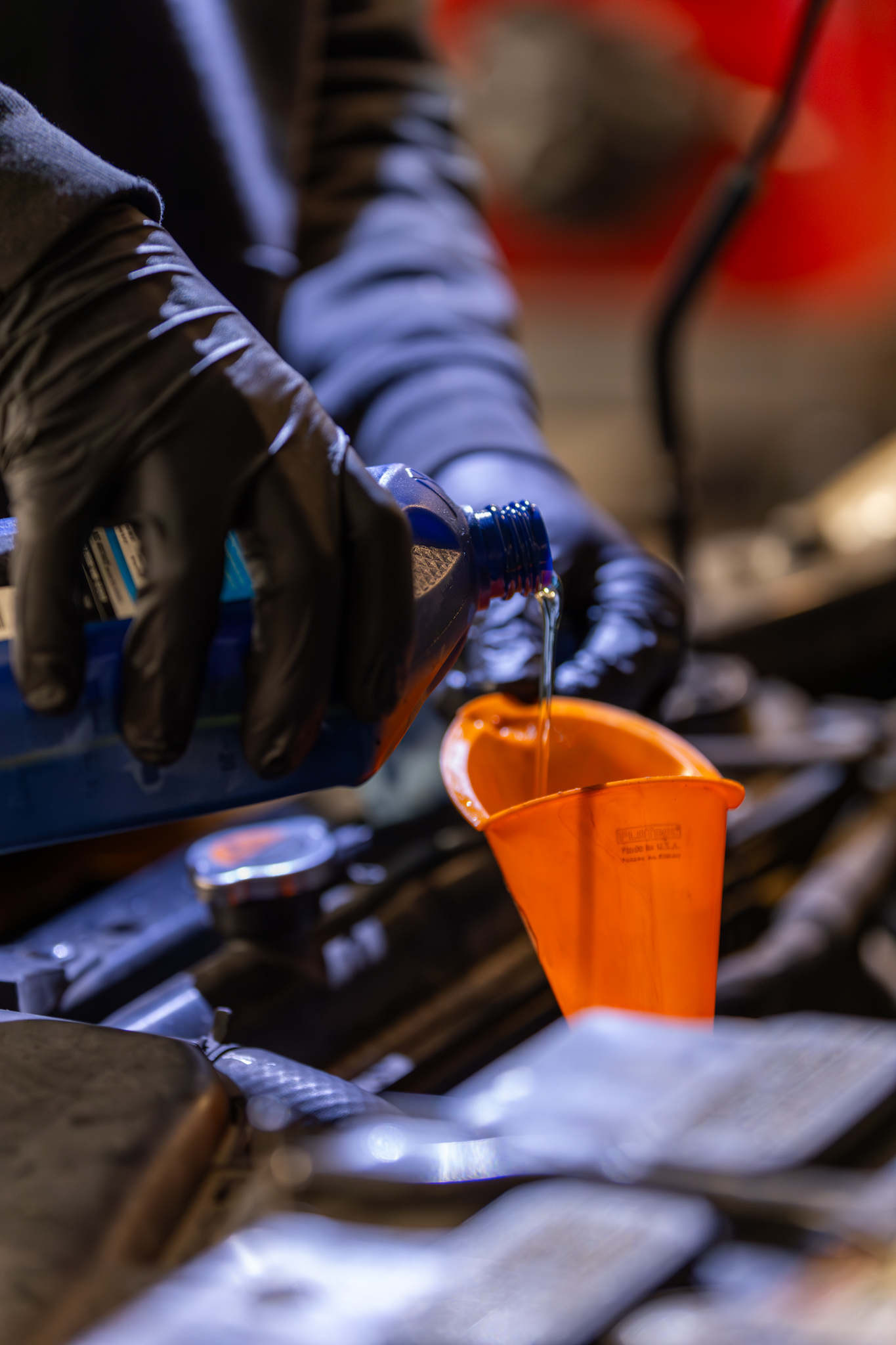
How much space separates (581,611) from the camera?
96 centimetres

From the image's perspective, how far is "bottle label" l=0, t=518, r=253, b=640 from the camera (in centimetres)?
48

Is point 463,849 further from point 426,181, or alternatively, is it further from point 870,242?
point 870,242

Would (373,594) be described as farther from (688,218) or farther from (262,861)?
(688,218)

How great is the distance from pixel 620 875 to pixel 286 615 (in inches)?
8.8

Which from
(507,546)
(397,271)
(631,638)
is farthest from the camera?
(397,271)

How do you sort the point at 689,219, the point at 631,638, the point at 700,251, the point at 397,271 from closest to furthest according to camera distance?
the point at 631,638
the point at 397,271
the point at 700,251
the point at 689,219

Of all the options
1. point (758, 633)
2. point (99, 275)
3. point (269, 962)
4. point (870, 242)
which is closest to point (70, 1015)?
point (269, 962)

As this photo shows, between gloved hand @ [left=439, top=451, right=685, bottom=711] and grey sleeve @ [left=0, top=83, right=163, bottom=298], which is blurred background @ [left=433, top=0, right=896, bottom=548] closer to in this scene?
gloved hand @ [left=439, top=451, right=685, bottom=711]

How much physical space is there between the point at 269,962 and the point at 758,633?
1.05 meters

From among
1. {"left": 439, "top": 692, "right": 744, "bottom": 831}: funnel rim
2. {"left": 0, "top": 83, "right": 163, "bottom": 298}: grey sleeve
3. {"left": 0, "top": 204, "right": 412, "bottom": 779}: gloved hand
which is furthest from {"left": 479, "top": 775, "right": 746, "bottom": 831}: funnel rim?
{"left": 0, "top": 83, "right": 163, "bottom": 298}: grey sleeve

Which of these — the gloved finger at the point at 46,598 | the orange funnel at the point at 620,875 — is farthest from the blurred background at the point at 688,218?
the gloved finger at the point at 46,598

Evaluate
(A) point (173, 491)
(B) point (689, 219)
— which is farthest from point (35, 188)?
(B) point (689, 219)

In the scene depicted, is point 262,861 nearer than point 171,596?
No

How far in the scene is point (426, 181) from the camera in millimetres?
1162
